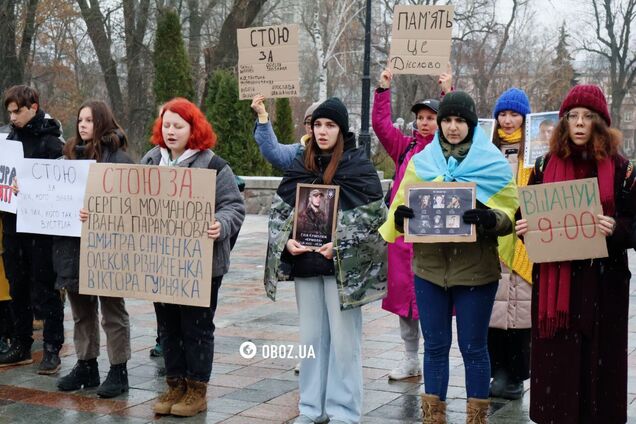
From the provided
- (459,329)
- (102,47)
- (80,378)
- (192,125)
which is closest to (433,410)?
(459,329)

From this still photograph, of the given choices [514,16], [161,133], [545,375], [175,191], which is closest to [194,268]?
[175,191]

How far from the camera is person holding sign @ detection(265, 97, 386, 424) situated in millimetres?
5164

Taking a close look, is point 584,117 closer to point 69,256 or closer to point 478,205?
point 478,205

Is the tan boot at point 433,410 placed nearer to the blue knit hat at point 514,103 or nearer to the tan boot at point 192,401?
the tan boot at point 192,401

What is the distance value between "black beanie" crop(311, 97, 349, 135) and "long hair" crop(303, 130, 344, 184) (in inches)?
2.5

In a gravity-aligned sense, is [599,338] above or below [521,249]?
below

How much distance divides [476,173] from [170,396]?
2306mm

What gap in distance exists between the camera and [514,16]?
44.2m

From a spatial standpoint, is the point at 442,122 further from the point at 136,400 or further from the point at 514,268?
the point at 136,400

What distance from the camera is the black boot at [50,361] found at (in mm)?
6656

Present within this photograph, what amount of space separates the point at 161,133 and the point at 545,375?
8.70ft

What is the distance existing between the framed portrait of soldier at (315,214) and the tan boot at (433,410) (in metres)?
1.02

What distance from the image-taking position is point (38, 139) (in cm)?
695

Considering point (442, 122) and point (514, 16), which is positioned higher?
point (514, 16)
